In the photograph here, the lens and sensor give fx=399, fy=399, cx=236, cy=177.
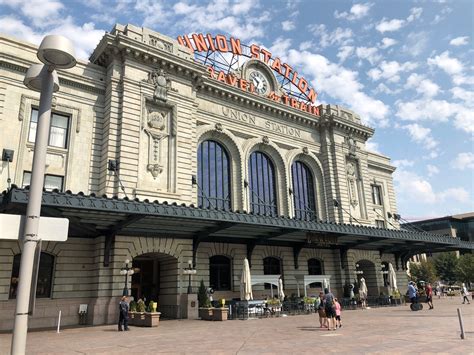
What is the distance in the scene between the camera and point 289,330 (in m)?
17.5

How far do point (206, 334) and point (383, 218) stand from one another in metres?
36.5

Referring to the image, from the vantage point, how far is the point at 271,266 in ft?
113

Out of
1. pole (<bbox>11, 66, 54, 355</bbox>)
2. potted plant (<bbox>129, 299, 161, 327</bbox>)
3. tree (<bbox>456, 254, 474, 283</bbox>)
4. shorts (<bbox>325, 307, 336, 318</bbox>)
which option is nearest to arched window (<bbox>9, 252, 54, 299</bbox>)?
potted plant (<bbox>129, 299, 161, 327</bbox>)

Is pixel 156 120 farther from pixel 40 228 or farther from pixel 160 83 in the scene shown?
pixel 40 228

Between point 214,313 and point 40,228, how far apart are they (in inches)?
769

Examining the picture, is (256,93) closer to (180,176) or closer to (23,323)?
(180,176)

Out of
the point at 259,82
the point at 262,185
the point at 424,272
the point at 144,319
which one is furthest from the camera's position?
the point at 424,272

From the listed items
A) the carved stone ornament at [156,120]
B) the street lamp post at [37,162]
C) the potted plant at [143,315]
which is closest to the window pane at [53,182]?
the carved stone ornament at [156,120]

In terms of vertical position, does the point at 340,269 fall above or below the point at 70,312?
above

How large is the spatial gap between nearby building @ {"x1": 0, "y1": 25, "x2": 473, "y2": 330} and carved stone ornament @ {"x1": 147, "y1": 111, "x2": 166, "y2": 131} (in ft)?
0.28

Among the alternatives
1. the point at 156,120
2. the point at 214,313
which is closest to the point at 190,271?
the point at 214,313

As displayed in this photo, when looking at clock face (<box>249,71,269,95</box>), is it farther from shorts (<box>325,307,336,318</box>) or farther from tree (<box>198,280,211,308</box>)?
shorts (<box>325,307,336,318</box>)

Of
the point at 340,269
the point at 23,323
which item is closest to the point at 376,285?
the point at 340,269

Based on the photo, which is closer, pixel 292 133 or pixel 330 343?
pixel 330 343
